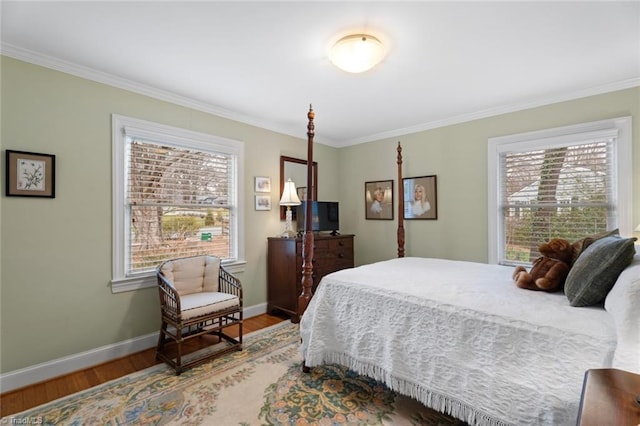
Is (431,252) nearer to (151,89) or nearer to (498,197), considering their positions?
(498,197)

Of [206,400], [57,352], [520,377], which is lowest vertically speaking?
[206,400]

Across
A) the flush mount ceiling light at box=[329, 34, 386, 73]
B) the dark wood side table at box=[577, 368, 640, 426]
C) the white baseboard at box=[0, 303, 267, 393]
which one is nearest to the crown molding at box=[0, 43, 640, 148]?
the flush mount ceiling light at box=[329, 34, 386, 73]

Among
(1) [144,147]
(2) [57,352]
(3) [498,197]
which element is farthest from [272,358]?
(3) [498,197]

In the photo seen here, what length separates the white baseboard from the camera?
7.05ft

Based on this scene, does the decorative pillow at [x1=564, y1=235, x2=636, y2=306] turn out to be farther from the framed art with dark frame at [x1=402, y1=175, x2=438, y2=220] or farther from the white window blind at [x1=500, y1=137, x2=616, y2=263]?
the framed art with dark frame at [x1=402, y1=175, x2=438, y2=220]

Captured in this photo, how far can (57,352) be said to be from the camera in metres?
2.35

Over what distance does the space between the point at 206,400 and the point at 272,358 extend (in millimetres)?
680

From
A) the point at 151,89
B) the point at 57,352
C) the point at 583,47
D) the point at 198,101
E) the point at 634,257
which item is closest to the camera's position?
the point at 634,257

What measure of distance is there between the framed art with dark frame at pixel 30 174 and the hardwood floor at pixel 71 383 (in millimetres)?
1405

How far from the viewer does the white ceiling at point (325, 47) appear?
1.78m

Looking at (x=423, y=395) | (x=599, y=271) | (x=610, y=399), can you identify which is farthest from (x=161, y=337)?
(x=599, y=271)

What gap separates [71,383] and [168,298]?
86cm

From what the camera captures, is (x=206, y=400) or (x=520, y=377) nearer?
(x=520, y=377)

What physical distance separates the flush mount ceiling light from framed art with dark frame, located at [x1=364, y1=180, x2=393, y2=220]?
2317 mm
